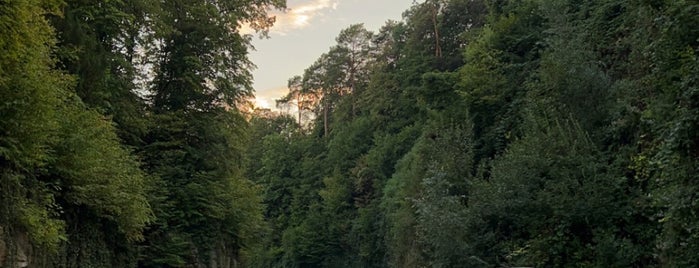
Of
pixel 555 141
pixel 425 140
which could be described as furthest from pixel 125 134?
pixel 425 140

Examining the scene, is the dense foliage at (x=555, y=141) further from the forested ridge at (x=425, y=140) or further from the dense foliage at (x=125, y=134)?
the dense foliage at (x=125, y=134)

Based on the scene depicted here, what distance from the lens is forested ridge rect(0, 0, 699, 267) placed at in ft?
31.0

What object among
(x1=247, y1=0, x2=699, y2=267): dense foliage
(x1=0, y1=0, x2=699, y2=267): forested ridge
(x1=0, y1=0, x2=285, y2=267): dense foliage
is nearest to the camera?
(x1=247, y1=0, x2=699, y2=267): dense foliage

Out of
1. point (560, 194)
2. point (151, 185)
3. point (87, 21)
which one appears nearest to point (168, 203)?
point (151, 185)

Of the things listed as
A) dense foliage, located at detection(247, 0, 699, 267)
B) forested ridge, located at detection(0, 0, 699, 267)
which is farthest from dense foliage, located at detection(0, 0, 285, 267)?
dense foliage, located at detection(247, 0, 699, 267)

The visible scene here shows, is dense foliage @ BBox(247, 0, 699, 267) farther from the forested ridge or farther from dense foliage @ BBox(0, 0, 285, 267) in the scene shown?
dense foliage @ BBox(0, 0, 285, 267)

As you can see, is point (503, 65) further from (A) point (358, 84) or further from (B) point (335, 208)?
(A) point (358, 84)

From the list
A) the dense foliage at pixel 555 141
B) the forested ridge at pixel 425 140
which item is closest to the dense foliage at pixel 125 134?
the forested ridge at pixel 425 140

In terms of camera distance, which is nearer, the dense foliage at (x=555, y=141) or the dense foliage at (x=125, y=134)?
the dense foliage at (x=555, y=141)

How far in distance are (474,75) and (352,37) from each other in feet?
111

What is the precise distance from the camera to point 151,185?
58.1 feet

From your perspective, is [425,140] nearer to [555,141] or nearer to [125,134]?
[555,141]

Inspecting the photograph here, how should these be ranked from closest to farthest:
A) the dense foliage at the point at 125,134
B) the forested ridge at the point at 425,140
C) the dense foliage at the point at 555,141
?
the dense foliage at the point at 555,141
the forested ridge at the point at 425,140
the dense foliage at the point at 125,134

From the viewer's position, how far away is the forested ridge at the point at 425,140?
945 centimetres
